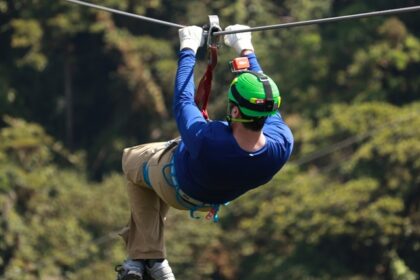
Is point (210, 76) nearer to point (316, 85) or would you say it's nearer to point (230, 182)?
point (230, 182)

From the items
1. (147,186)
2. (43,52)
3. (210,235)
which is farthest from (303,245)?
(147,186)

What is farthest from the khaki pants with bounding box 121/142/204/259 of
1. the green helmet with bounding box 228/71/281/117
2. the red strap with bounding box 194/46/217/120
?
the green helmet with bounding box 228/71/281/117

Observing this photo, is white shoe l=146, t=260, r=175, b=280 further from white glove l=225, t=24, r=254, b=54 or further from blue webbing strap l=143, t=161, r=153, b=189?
white glove l=225, t=24, r=254, b=54

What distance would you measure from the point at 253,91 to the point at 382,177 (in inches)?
456

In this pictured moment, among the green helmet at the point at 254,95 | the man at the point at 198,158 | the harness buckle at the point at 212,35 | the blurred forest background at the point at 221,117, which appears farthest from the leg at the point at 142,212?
the blurred forest background at the point at 221,117

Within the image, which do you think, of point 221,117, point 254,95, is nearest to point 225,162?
point 254,95

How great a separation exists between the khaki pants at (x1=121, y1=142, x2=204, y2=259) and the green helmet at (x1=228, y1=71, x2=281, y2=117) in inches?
23.5

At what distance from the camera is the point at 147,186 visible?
5.86m

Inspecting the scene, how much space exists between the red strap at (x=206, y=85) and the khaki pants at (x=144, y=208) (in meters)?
0.20

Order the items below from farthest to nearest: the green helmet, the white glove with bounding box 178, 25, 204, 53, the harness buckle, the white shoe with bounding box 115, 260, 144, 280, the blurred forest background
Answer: the blurred forest background
the white shoe with bounding box 115, 260, 144, 280
the harness buckle
the white glove with bounding box 178, 25, 204, 53
the green helmet

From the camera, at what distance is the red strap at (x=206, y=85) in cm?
566

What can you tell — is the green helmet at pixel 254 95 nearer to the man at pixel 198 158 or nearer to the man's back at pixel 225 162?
the man at pixel 198 158

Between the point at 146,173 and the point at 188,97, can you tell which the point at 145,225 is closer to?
the point at 146,173

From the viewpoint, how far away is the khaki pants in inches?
229
